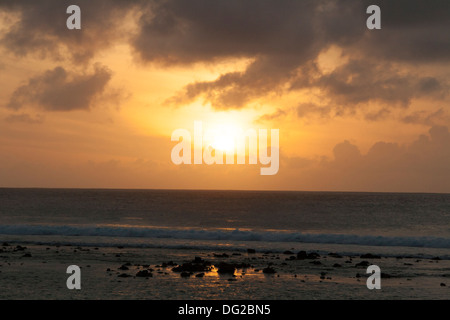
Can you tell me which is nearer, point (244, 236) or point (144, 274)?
point (144, 274)

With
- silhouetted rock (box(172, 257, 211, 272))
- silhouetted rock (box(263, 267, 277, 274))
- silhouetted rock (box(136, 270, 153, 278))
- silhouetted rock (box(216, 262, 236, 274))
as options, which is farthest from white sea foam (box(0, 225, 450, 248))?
silhouetted rock (box(136, 270, 153, 278))

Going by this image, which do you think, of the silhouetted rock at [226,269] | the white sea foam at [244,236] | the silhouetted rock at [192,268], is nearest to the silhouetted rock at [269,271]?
the silhouetted rock at [226,269]

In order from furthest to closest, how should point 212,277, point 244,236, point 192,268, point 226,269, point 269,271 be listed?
point 244,236 < point 192,268 < point 269,271 < point 226,269 < point 212,277

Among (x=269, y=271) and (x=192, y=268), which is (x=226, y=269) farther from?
(x=269, y=271)

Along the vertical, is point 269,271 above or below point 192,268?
below

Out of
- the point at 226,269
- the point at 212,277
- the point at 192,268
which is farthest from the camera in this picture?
the point at 192,268

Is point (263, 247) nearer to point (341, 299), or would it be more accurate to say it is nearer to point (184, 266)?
point (184, 266)

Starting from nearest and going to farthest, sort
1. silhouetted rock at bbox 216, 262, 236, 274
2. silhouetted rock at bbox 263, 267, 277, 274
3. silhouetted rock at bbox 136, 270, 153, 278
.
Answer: silhouetted rock at bbox 136, 270, 153, 278
silhouetted rock at bbox 216, 262, 236, 274
silhouetted rock at bbox 263, 267, 277, 274

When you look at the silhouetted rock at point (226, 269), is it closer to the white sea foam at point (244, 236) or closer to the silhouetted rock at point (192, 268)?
the silhouetted rock at point (192, 268)

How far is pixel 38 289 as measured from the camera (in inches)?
877

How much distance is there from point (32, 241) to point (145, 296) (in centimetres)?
2958

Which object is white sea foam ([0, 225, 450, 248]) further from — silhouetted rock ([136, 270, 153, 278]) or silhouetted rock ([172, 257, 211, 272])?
silhouetted rock ([136, 270, 153, 278])


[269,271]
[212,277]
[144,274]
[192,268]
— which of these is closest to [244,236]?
[269,271]

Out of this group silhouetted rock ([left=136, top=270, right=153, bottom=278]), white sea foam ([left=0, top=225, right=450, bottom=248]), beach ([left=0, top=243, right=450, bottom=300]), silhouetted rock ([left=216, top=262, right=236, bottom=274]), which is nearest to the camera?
beach ([left=0, top=243, right=450, bottom=300])
